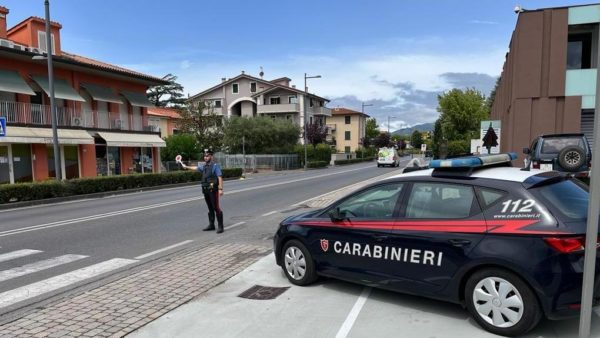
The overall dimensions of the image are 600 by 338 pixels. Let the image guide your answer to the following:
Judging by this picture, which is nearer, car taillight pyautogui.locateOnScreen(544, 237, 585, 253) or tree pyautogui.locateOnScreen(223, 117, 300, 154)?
car taillight pyautogui.locateOnScreen(544, 237, 585, 253)

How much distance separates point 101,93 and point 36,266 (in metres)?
23.7

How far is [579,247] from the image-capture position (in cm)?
348

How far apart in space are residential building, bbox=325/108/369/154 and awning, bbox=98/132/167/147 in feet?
184

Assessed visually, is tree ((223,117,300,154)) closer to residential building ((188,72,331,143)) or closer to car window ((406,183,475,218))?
residential building ((188,72,331,143))

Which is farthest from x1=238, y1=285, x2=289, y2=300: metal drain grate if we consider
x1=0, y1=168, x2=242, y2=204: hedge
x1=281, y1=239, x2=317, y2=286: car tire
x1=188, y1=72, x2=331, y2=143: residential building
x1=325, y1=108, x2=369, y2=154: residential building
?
x1=325, y1=108, x2=369, y2=154: residential building

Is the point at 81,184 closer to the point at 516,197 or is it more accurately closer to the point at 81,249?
the point at 81,249

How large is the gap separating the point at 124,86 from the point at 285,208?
872 inches

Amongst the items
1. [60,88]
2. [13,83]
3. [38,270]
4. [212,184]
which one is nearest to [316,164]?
[60,88]

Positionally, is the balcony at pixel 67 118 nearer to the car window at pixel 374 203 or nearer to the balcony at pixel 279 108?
the car window at pixel 374 203

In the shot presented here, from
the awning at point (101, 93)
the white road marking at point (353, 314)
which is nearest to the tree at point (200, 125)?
the awning at point (101, 93)

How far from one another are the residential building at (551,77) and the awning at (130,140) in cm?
2321

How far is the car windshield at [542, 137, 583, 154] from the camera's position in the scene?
35.9 feet

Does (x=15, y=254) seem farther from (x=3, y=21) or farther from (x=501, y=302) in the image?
(x=3, y=21)

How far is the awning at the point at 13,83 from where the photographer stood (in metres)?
21.6
